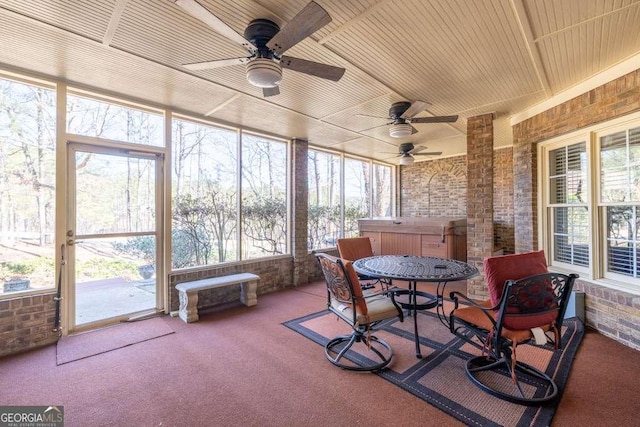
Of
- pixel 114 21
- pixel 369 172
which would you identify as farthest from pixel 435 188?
pixel 114 21

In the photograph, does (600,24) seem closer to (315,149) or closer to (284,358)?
(284,358)

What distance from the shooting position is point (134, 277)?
394 centimetres

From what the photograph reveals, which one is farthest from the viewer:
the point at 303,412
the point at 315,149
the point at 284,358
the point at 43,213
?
the point at 315,149

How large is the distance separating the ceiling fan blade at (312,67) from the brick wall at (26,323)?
353 cm

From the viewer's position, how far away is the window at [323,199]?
6.37m

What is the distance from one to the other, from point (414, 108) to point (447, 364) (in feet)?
9.04

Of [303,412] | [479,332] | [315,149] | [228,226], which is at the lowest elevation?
[303,412]

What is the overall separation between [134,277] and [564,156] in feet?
19.5

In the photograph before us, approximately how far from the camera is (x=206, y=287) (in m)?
4.02

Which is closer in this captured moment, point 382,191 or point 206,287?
point 206,287

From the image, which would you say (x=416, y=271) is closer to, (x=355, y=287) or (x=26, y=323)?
(x=355, y=287)

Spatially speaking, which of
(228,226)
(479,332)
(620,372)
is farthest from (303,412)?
(228,226)

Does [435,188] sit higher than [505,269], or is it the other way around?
[435,188]

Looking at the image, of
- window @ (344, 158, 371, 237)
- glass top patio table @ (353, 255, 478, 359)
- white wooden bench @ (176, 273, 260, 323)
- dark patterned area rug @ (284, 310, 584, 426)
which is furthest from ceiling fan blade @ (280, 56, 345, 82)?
window @ (344, 158, 371, 237)
